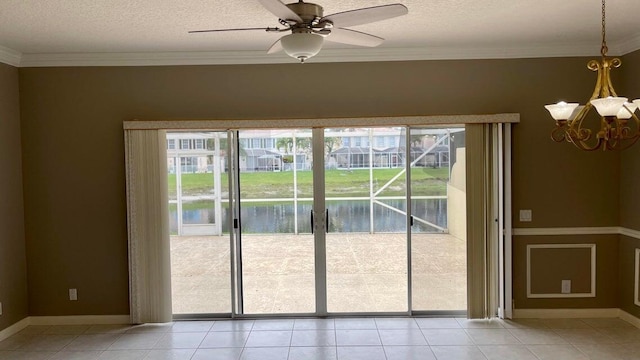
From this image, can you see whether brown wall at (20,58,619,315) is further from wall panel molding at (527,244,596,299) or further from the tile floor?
the tile floor

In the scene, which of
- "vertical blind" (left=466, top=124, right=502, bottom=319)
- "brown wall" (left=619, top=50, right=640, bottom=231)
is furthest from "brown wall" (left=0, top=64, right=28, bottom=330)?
"brown wall" (left=619, top=50, right=640, bottom=231)

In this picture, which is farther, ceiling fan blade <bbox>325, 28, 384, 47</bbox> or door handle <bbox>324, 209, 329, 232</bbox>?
door handle <bbox>324, 209, 329, 232</bbox>

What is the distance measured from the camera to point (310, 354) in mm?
3732

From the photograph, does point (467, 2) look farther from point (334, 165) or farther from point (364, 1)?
point (334, 165)

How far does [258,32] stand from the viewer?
3752 millimetres

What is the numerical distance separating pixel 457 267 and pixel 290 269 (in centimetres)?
172

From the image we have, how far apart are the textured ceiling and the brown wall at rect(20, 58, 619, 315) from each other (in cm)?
14

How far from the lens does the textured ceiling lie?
3.12 m

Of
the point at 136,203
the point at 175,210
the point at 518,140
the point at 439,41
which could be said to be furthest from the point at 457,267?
the point at 136,203

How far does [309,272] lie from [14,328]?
2870mm

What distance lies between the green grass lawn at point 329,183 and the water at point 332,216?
0.10 meters

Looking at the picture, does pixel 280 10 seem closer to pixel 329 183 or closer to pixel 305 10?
pixel 305 10

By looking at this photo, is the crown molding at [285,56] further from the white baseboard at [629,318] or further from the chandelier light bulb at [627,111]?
the white baseboard at [629,318]

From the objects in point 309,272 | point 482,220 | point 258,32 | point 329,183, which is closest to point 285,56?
point 258,32
